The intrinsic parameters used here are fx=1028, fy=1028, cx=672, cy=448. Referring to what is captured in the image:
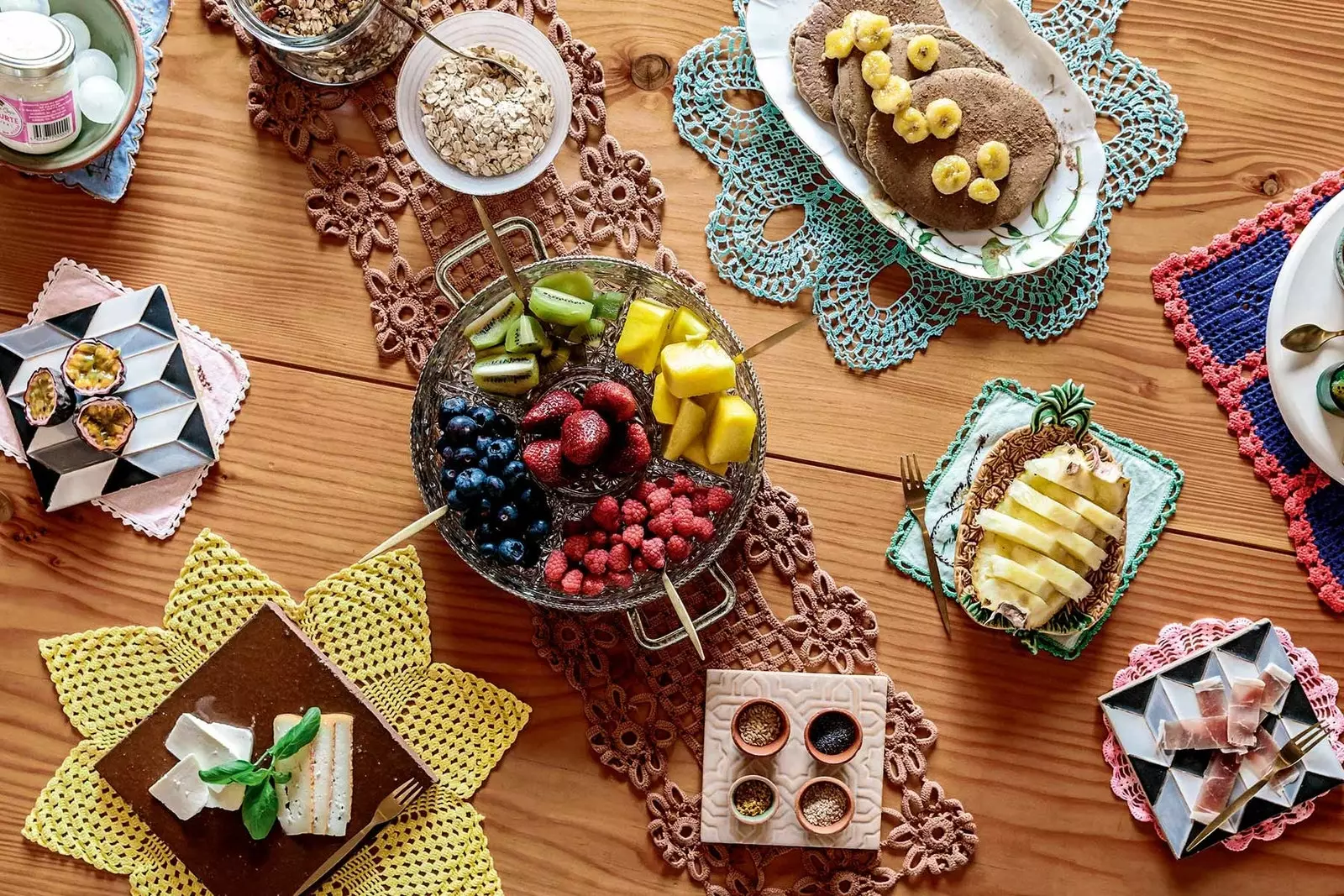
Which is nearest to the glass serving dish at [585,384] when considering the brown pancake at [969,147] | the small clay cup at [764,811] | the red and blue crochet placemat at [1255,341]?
the small clay cup at [764,811]

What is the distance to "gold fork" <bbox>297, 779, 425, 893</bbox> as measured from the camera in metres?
1.38

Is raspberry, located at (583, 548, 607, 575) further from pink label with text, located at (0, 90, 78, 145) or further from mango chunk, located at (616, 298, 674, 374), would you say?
pink label with text, located at (0, 90, 78, 145)

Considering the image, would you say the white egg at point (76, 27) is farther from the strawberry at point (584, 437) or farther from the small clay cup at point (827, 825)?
the small clay cup at point (827, 825)

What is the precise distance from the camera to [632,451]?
1279mm

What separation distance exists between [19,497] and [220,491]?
0.28 meters

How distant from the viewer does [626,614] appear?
4.60 ft

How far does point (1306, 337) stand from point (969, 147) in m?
0.52

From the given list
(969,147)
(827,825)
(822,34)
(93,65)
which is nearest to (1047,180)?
(969,147)

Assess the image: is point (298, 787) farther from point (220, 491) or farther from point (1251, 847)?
point (1251, 847)

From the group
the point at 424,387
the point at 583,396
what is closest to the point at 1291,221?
the point at 583,396

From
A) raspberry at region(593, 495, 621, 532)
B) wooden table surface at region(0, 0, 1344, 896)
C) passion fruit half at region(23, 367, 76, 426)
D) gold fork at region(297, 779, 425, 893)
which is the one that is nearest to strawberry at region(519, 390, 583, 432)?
raspberry at region(593, 495, 621, 532)

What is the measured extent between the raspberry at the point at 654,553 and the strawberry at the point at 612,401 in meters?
0.16

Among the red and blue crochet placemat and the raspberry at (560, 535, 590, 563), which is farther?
the red and blue crochet placemat

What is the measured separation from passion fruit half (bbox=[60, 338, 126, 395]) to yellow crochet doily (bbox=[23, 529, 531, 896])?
0.24 m
